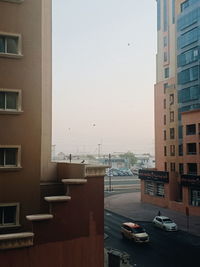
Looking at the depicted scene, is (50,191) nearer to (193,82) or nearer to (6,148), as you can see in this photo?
(6,148)

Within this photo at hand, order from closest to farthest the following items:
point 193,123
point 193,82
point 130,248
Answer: point 130,248
point 193,123
point 193,82

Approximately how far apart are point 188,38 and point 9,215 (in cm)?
4791

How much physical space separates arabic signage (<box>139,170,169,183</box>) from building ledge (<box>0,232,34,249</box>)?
1752 inches

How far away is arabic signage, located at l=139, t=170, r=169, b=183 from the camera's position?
2188 inches

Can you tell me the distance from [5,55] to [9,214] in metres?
7.14

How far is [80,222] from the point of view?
46.3 feet

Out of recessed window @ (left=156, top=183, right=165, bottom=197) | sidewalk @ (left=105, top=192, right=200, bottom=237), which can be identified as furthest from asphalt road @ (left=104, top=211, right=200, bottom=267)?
recessed window @ (left=156, top=183, right=165, bottom=197)

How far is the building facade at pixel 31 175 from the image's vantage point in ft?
45.0

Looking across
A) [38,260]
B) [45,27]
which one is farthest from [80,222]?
[45,27]

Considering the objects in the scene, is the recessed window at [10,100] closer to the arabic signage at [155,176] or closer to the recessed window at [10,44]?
the recessed window at [10,44]

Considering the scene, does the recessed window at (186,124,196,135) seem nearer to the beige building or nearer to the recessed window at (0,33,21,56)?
the beige building

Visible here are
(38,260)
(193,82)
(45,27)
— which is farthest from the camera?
(193,82)

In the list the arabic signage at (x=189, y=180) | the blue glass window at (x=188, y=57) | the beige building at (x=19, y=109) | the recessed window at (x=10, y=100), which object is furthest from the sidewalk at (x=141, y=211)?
the recessed window at (x=10, y=100)

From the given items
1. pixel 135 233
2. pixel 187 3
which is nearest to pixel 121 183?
pixel 187 3
